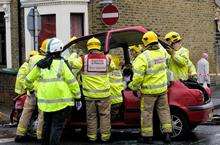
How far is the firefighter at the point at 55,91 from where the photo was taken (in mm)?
8852

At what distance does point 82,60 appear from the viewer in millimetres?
10664

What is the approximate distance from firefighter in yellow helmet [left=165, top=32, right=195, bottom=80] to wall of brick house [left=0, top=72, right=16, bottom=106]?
7.03m

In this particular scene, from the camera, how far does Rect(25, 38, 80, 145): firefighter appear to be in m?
8.85

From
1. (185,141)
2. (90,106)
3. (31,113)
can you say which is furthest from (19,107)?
(185,141)

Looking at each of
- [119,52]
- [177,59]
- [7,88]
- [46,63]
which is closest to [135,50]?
[119,52]

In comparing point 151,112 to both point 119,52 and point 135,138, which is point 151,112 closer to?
point 135,138

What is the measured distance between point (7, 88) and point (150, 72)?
7.91 meters

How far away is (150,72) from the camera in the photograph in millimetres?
10312

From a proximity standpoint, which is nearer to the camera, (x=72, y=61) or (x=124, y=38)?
(x=72, y=61)

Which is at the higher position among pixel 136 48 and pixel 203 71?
pixel 136 48

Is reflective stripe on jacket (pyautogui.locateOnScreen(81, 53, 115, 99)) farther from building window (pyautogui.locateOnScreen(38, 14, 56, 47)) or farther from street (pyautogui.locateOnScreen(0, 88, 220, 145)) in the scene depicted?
building window (pyautogui.locateOnScreen(38, 14, 56, 47))

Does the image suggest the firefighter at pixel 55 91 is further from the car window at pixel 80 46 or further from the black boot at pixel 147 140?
the car window at pixel 80 46

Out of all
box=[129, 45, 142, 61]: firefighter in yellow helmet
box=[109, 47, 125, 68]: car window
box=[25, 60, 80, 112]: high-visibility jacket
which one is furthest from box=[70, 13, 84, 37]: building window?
box=[25, 60, 80, 112]: high-visibility jacket

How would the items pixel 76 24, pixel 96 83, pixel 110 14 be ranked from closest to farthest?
pixel 96 83 → pixel 110 14 → pixel 76 24
